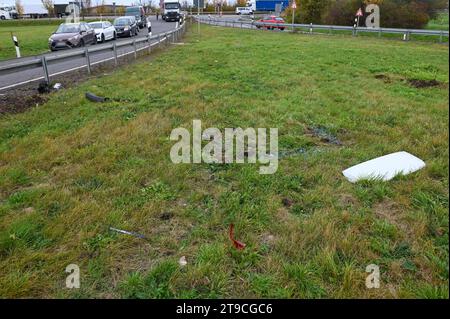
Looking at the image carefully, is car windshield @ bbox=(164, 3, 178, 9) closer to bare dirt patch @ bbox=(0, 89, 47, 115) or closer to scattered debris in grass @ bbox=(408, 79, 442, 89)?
bare dirt patch @ bbox=(0, 89, 47, 115)

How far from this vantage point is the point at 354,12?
1186 inches

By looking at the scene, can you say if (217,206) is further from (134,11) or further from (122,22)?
(134,11)

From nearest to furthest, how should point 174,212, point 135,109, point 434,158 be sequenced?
point 174,212
point 434,158
point 135,109

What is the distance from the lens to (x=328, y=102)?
702 cm

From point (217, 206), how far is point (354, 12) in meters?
32.4

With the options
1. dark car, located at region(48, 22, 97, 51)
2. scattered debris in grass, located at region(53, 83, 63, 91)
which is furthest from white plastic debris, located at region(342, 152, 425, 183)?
dark car, located at region(48, 22, 97, 51)

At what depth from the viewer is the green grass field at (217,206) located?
241 cm

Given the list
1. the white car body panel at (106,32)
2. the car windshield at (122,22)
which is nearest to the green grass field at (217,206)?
the white car body panel at (106,32)
